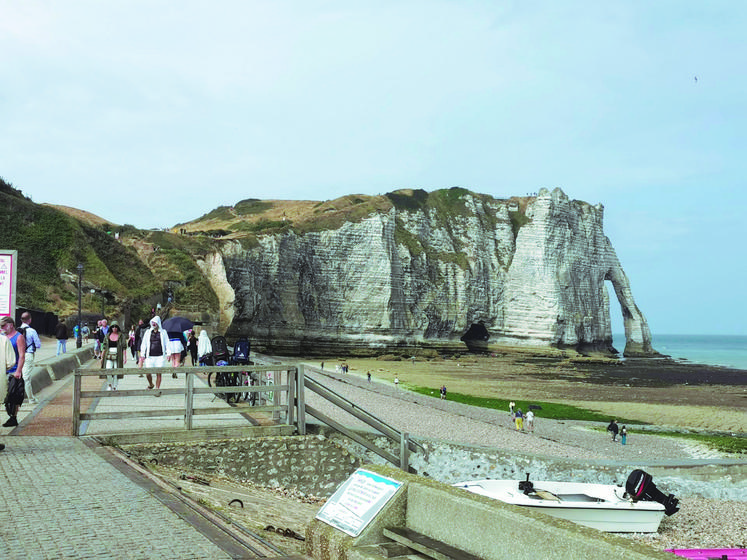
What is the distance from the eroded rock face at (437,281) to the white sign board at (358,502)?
79121 millimetres

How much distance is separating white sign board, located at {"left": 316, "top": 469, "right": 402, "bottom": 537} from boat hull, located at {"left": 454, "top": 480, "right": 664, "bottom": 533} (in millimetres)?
7974

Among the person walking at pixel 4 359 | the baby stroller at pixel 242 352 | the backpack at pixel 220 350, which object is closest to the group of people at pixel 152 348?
the backpack at pixel 220 350

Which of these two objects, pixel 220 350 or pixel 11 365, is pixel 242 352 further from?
pixel 11 365

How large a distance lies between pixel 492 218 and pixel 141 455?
113481 mm

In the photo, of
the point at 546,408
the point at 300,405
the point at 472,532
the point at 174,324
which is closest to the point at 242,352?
the point at 174,324

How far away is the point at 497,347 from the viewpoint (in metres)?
113

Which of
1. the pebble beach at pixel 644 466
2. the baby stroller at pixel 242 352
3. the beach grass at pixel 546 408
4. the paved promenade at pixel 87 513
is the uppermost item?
the baby stroller at pixel 242 352

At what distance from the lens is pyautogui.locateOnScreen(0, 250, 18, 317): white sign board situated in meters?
14.1

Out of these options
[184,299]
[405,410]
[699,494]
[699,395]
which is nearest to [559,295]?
[699,395]

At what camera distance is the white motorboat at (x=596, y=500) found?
1305 centimetres

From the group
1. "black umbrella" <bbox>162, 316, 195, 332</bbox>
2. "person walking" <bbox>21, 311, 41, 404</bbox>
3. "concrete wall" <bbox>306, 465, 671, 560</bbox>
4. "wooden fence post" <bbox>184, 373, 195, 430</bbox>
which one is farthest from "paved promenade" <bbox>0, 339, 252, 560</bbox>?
"black umbrella" <bbox>162, 316, 195, 332</bbox>

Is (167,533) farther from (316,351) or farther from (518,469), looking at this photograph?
(316,351)

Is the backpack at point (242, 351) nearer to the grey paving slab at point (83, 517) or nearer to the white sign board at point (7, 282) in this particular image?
the white sign board at point (7, 282)

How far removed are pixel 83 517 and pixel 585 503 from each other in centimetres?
947
